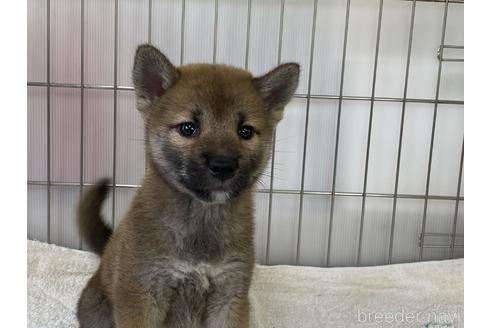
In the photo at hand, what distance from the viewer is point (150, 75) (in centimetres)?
151

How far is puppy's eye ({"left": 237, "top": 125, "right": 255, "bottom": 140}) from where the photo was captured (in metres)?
1.45

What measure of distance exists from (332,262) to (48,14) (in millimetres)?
1761

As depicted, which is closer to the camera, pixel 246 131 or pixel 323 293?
pixel 246 131

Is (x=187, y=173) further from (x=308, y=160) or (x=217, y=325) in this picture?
(x=308, y=160)

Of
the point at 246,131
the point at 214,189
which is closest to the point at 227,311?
the point at 214,189

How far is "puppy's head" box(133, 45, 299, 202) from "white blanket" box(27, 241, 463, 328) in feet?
2.68

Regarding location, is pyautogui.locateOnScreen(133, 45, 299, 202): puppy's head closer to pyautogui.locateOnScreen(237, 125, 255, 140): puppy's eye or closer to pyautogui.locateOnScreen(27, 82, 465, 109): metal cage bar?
pyautogui.locateOnScreen(237, 125, 255, 140): puppy's eye

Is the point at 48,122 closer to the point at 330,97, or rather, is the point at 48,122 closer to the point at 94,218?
the point at 94,218

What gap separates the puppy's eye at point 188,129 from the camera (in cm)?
141

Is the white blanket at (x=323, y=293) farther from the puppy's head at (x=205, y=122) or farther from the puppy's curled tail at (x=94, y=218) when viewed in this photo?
the puppy's head at (x=205, y=122)

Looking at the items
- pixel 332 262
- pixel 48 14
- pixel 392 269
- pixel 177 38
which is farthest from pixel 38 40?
pixel 392 269

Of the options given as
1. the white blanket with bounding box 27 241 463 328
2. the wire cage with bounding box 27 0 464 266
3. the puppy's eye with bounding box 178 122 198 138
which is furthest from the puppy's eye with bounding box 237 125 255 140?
the wire cage with bounding box 27 0 464 266

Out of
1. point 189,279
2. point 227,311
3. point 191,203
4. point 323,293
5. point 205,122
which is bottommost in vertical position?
point 323,293

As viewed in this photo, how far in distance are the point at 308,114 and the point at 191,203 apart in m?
1.10
